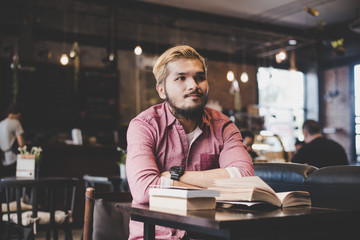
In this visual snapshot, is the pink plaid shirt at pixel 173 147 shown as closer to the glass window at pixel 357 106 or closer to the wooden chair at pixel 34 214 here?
the wooden chair at pixel 34 214

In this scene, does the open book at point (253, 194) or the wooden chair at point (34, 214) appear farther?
the wooden chair at point (34, 214)

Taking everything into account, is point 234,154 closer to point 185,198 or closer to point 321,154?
point 185,198

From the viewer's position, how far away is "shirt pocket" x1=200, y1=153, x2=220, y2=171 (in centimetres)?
186

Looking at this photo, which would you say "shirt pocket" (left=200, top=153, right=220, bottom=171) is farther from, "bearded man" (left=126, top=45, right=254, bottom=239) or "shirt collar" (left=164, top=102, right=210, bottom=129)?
"shirt collar" (left=164, top=102, right=210, bottom=129)

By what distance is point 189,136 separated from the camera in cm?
189

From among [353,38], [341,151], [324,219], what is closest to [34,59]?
[341,151]

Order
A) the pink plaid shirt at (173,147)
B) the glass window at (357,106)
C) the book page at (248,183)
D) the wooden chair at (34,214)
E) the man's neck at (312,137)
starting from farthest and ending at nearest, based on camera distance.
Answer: the glass window at (357,106), the man's neck at (312,137), the wooden chair at (34,214), the pink plaid shirt at (173,147), the book page at (248,183)

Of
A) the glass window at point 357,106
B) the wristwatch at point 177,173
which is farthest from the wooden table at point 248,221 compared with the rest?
the glass window at point 357,106

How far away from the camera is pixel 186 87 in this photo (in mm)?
1787

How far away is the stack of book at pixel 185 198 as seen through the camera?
1.27m

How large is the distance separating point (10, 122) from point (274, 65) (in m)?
8.00

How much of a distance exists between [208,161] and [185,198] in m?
0.63

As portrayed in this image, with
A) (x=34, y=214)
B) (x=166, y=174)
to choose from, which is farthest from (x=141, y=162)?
(x=34, y=214)

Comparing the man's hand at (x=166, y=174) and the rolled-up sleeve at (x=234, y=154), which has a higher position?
the rolled-up sleeve at (x=234, y=154)
